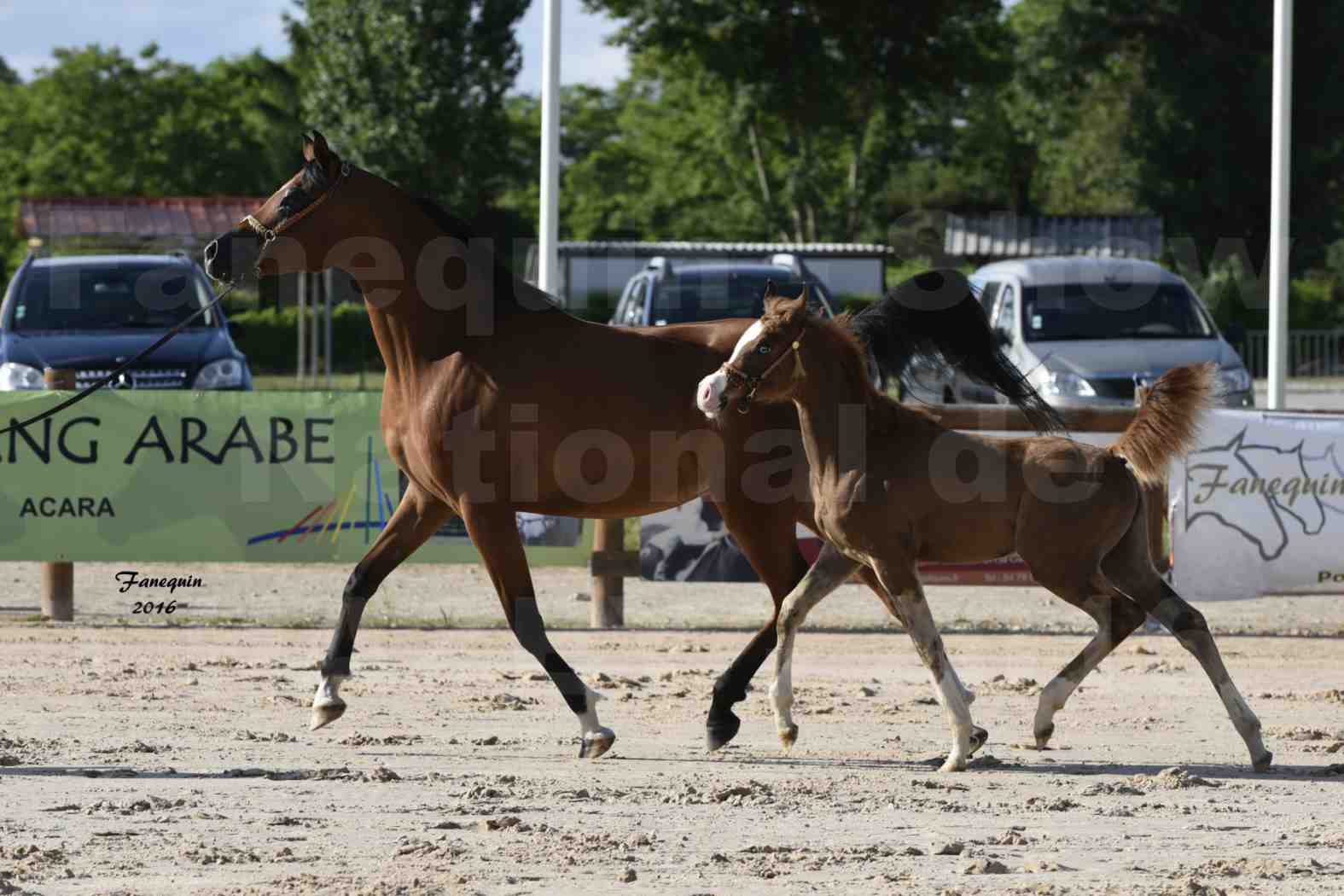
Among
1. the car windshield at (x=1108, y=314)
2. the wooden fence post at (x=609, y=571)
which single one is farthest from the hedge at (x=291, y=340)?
the wooden fence post at (x=609, y=571)

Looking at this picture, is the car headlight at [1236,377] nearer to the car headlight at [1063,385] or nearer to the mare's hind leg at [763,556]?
the car headlight at [1063,385]

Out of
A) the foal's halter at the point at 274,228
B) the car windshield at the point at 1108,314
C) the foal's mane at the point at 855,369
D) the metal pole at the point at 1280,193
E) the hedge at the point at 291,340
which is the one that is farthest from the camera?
the hedge at the point at 291,340

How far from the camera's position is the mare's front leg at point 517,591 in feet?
23.8

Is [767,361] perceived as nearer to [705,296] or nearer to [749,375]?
[749,375]

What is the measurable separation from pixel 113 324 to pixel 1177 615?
11674mm

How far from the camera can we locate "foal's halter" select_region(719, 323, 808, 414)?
6.91 m

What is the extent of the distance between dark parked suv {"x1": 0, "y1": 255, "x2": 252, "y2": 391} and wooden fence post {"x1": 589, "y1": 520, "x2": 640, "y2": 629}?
16.4ft

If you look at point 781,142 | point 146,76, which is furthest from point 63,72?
point 781,142

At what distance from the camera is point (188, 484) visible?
449 inches

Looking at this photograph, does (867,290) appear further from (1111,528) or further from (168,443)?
(1111,528)

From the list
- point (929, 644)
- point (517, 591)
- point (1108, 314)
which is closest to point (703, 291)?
point (1108, 314)

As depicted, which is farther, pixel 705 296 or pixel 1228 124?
pixel 1228 124

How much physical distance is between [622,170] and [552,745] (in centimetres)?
5877
